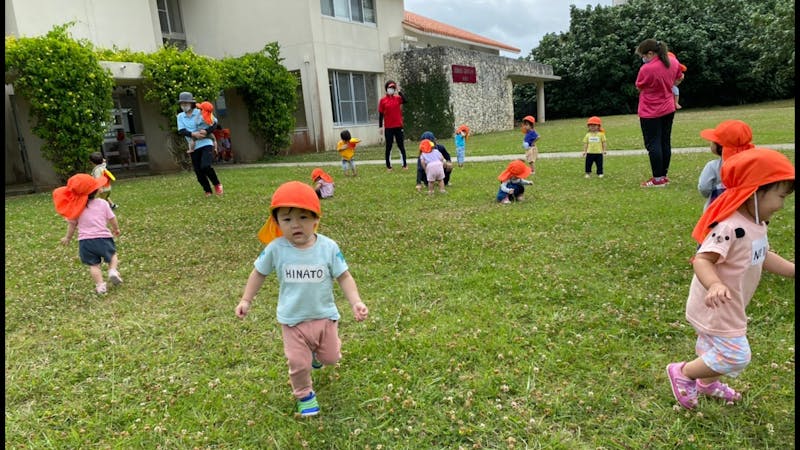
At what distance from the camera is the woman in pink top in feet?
26.4

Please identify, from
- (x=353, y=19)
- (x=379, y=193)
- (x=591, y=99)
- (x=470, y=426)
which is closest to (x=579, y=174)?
(x=379, y=193)

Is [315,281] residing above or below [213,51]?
below

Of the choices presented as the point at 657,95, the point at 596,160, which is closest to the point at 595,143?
the point at 596,160

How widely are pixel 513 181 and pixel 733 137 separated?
441 cm

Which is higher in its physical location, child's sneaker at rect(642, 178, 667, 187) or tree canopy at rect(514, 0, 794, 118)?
tree canopy at rect(514, 0, 794, 118)

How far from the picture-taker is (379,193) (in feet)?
31.9

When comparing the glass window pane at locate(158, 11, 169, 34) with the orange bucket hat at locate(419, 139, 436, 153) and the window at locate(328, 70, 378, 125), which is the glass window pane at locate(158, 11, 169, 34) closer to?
the window at locate(328, 70, 378, 125)

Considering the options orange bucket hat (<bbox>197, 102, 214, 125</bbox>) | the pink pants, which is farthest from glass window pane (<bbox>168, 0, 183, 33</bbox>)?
the pink pants

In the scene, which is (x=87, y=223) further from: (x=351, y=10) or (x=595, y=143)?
(x=351, y=10)

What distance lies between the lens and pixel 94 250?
5.31 metres

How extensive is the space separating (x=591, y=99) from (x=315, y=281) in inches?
1581

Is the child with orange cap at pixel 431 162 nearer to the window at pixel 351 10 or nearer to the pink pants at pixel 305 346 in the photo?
the pink pants at pixel 305 346

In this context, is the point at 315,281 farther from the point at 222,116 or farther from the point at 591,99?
the point at 591,99

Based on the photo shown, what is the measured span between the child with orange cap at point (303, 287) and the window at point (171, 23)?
2110 cm
